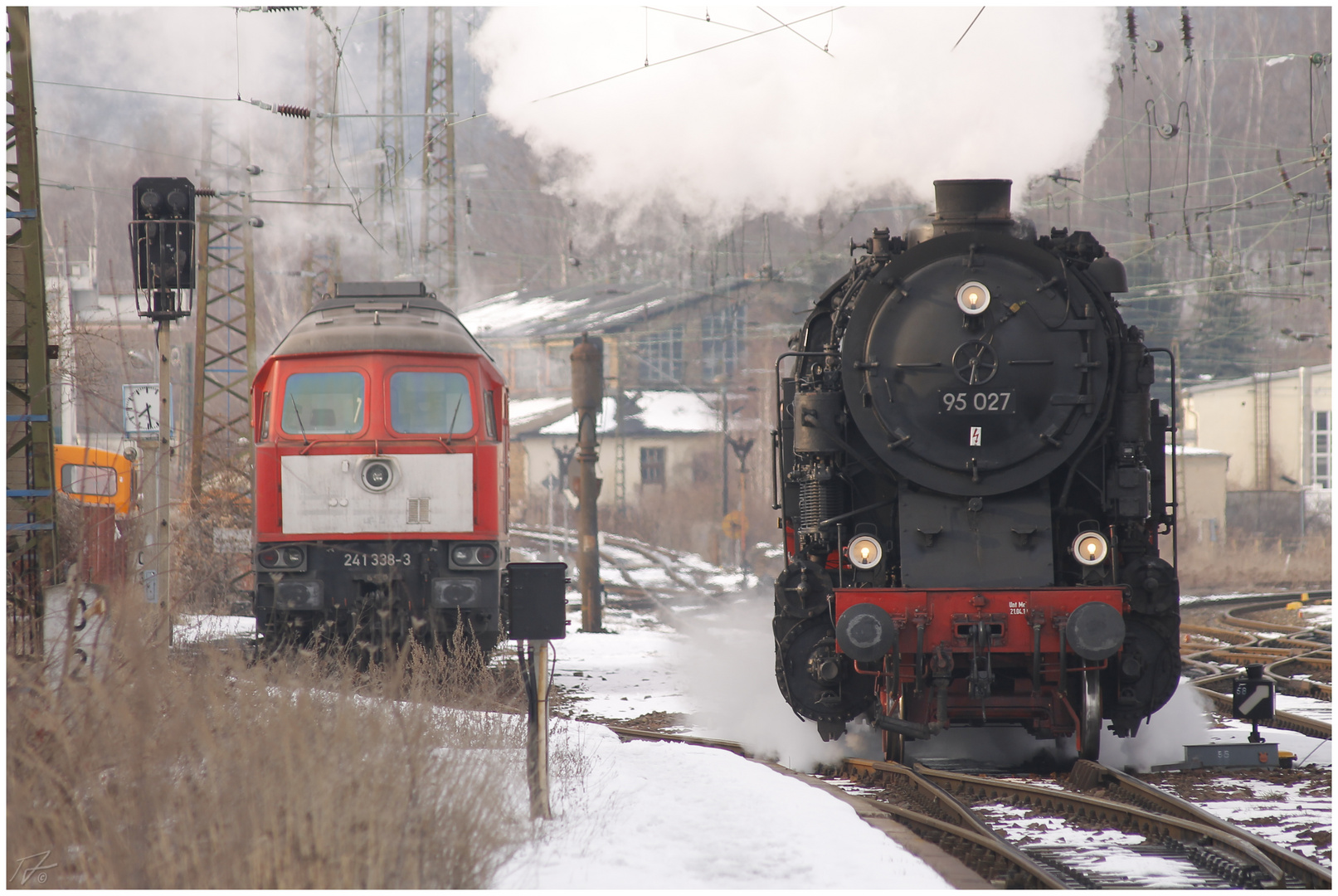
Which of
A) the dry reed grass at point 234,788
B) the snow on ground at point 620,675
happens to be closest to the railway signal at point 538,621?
the dry reed grass at point 234,788

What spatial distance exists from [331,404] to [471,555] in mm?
1814

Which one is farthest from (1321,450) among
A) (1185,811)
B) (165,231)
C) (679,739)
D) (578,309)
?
(165,231)

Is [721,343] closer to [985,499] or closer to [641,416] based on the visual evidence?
[641,416]

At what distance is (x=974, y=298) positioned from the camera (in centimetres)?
838

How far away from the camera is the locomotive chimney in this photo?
8992 mm

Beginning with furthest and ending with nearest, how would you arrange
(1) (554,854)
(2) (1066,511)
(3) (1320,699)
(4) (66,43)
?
(4) (66,43) → (3) (1320,699) → (2) (1066,511) → (1) (554,854)

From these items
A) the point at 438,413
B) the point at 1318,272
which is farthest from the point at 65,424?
the point at 1318,272

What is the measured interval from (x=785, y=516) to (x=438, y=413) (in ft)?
11.1

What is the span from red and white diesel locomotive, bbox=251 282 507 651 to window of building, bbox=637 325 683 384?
40.5 m

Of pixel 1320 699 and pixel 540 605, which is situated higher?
pixel 540 605

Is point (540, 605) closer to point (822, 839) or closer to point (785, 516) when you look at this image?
point (822, 839)

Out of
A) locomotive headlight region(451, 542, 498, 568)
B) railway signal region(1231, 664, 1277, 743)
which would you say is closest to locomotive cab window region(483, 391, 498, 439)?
locomotive headlight region(451, 542, 498, 568)

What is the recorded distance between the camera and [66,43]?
254 feet
